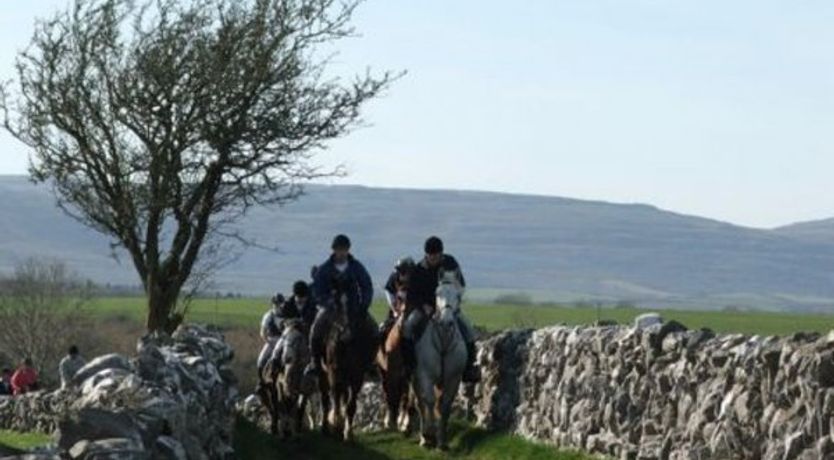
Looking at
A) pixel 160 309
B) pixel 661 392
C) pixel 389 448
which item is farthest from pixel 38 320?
pixel 661 392

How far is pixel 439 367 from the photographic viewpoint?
93.0ft

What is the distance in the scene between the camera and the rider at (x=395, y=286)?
29.8m

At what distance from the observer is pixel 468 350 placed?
2875 centimetres

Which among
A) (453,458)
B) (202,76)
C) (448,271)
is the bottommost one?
(453,458)

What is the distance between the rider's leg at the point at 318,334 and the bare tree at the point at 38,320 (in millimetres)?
50811

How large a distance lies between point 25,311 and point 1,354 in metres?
5.74

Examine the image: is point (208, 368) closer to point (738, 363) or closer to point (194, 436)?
point (194, 436)

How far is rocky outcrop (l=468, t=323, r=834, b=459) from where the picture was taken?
719 inches

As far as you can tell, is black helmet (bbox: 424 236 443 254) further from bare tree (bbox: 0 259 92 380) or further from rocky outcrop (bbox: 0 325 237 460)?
bare tree (bbox: 0 259 92 380)

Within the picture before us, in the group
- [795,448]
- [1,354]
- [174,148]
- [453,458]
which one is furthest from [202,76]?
[1,354]

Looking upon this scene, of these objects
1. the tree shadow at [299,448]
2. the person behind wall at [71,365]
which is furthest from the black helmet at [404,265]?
the person behind wall at [71,365]

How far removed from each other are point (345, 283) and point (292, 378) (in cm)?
226

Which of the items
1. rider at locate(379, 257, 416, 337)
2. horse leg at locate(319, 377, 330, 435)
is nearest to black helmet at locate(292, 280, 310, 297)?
rider at locate(379, 257, 416, 337)

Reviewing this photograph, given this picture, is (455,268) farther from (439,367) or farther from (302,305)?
(302,305)
